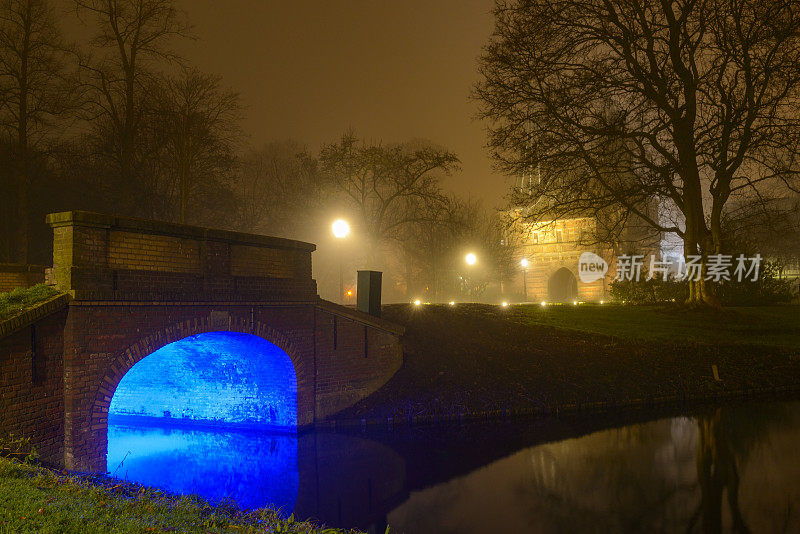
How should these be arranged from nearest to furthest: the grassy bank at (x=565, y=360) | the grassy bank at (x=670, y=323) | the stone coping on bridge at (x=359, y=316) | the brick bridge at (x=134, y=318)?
the brick bridge at (x=134, y=318)
the stone coping on bridge at (x=359, y=316)
the grassy bank at (x=565, y=360)
the grassy bank at (x=670, y=323)

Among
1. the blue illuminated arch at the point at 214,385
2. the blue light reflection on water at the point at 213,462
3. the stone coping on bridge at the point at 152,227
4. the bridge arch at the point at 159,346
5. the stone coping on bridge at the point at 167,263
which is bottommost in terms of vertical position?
the blue light reflection on water at the point at 213,462

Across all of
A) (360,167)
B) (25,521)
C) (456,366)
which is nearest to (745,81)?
(456,366)

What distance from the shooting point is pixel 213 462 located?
41.2 feet

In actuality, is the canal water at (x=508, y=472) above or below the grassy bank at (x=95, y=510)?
below

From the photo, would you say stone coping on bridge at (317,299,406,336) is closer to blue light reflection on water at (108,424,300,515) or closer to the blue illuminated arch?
the blue illuminated arch

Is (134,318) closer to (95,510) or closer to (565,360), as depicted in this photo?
(95,510)

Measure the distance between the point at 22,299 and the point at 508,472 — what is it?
325 inches

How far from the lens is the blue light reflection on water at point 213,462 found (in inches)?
426

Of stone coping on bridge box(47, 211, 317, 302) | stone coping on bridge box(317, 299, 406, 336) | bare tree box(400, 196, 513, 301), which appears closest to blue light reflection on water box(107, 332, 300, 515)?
stone coping on bridge box(47, 211, 317, 302)

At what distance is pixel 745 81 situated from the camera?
2192cm

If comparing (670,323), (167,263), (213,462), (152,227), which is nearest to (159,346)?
(167,263)

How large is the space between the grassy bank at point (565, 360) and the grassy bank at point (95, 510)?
7291mm

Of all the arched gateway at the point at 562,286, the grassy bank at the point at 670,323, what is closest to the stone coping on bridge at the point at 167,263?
the grassy bank at the point at 670,323

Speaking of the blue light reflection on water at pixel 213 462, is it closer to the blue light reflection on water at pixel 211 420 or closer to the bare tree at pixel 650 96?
the blue light reflection on water at pixel 211 420
